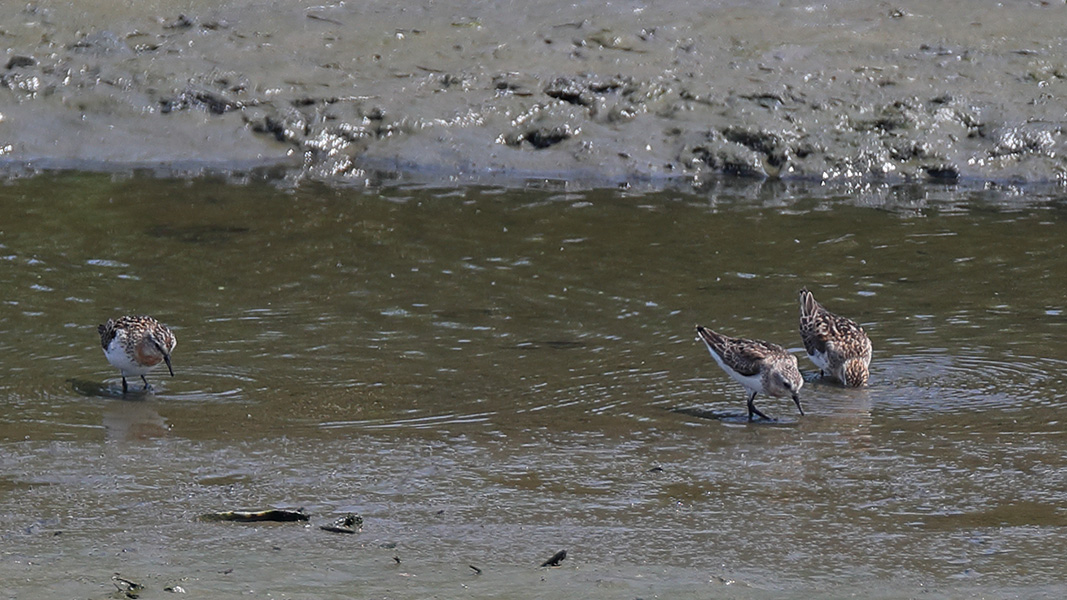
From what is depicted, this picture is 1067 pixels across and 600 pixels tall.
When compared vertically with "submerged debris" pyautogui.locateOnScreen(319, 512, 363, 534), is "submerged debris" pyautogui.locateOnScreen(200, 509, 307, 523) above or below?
above

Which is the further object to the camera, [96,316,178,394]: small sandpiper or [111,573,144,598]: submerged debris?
[96,316,178,394]: small sandpiper

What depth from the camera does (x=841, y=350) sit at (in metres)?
9.61

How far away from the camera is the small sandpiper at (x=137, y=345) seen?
9.38 metres

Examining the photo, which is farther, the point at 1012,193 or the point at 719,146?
the point at 719,146

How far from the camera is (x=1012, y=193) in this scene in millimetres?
15805

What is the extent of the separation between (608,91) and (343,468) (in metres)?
10.8

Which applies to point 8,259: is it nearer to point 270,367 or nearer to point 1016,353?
point 270,367

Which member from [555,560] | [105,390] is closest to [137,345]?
[105,390]

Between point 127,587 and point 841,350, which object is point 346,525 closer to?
point 127,587

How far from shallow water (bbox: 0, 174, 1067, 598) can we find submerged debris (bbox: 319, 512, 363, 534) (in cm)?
13

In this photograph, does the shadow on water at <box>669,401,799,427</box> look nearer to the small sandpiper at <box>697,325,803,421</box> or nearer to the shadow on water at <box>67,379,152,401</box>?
the small sandpiper at <box>697,325,803,421</box>

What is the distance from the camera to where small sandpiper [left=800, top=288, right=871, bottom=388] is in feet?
31.4

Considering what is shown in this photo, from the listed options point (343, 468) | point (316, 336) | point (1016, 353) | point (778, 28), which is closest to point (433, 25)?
point (778, 28)

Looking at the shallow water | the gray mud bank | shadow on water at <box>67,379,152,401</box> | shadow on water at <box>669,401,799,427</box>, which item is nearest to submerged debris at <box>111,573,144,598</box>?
the shallow water
